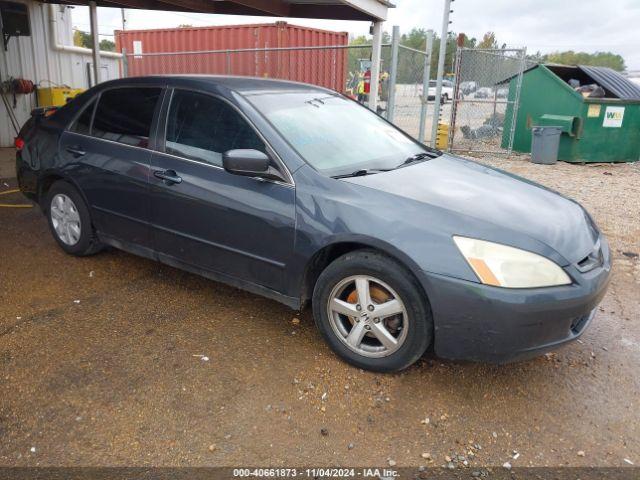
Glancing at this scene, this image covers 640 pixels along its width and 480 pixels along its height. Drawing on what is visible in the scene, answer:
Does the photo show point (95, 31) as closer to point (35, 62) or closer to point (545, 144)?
point (35, 62)

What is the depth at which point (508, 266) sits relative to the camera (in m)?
2.55

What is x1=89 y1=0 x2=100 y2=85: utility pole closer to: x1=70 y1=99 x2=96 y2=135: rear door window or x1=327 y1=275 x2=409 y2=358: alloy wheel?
x1=70 y1=99 x2=96 y2=135: rear door window

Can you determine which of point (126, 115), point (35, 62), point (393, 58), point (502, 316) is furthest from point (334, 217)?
point (35, 62)

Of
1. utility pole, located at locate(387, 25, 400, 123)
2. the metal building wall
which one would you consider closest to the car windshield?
utility pole, located at locate(387, 25, 400, 123)

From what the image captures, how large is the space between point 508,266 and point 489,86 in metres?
11.3

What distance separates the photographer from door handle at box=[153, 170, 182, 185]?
3.50 metres

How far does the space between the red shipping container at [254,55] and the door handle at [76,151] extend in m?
7.36

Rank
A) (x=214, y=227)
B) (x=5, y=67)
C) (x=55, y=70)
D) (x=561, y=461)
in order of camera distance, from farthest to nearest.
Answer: (x=55, y=70), (x=5, y=67), (x=214, y=227), (x=561, y=461)

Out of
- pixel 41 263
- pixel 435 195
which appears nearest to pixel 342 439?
pixel 435 195

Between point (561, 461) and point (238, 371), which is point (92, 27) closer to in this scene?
point (238, 371)

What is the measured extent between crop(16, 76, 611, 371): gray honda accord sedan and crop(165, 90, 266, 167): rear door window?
10mm

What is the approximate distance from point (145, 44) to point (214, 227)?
514 inches

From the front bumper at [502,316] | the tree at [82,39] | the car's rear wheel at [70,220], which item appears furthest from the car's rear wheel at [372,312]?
the tree at [82,39]

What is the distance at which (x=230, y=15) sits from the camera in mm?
9047
